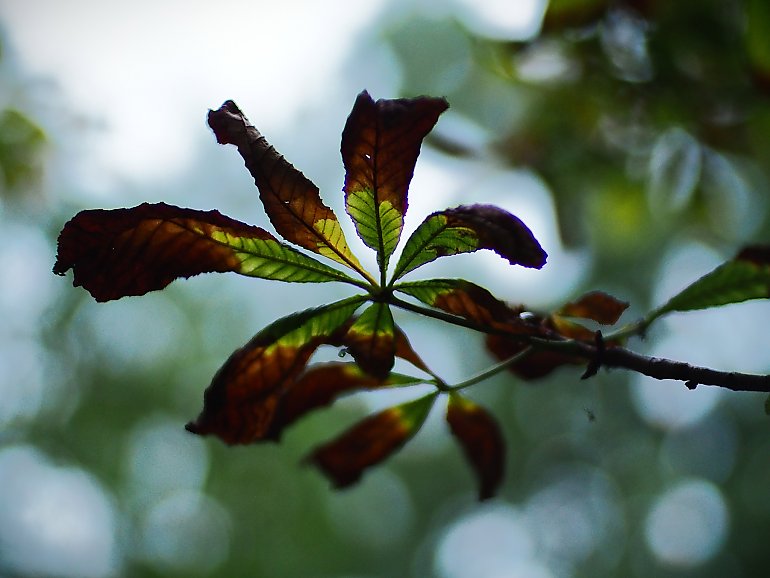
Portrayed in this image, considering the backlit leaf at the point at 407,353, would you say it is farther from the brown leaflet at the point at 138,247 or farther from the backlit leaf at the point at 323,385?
the brown leaflet at the point at 138,247

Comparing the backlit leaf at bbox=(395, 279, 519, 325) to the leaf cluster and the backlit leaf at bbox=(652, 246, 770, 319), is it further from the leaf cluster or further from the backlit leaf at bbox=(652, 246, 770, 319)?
the backlit leaf at bbox=(652, 246, 770, 319)

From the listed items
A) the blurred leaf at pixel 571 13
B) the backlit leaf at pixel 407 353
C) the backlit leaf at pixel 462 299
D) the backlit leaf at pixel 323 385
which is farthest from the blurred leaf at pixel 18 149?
the backlit leaf at pixel 462 299

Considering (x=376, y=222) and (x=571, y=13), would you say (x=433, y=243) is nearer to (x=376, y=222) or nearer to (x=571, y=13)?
(x=376, y=222)

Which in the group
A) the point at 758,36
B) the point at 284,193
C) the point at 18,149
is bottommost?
the point at 284,193

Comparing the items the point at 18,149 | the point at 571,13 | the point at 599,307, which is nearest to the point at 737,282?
the point at 599,307

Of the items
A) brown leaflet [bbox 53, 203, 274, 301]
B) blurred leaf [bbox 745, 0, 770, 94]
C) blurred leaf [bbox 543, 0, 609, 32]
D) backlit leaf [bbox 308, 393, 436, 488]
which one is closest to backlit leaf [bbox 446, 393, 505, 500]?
backlit leaf [bbox 308, 393, 436, 488]

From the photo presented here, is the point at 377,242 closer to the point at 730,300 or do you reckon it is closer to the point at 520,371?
the point at 520,371
